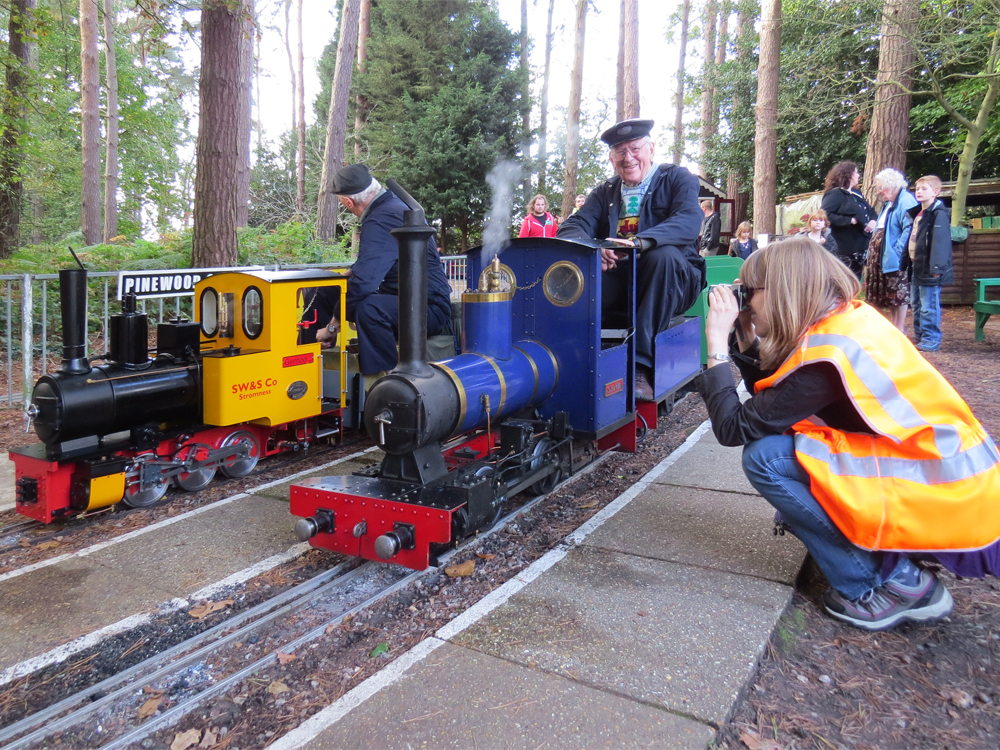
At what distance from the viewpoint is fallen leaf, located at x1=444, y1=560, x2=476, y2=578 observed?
351cm

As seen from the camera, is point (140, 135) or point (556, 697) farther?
point (140, 135)

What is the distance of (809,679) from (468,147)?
1793cm

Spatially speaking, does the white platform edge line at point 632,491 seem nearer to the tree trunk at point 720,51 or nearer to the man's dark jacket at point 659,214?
the man's dark jacket at point 659,214

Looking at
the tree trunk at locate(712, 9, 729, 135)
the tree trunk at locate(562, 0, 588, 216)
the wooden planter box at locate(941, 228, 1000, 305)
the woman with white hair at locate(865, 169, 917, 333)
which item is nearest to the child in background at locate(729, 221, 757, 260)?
the woman with white hair at locate(865, 169, 917, 333)

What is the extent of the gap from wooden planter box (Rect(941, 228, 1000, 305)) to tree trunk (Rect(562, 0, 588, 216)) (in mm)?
9004

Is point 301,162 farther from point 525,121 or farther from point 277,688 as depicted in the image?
point 277,688

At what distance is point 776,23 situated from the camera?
14.6 m

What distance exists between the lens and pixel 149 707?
252 cm

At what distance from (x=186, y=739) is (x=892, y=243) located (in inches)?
324

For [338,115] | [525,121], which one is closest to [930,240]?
[338,115]

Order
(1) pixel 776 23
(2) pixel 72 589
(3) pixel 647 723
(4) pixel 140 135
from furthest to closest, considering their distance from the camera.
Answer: (4) pixel 140 135 → (1) pixel 776 23 → (2) pixel 72 589 → (3) pixel 647 723

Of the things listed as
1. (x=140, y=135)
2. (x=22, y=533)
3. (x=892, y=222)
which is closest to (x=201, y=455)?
(x=22, y=533)

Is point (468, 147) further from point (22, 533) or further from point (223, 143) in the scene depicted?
point (22, 533)

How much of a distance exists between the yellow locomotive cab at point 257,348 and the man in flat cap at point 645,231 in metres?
2.16
